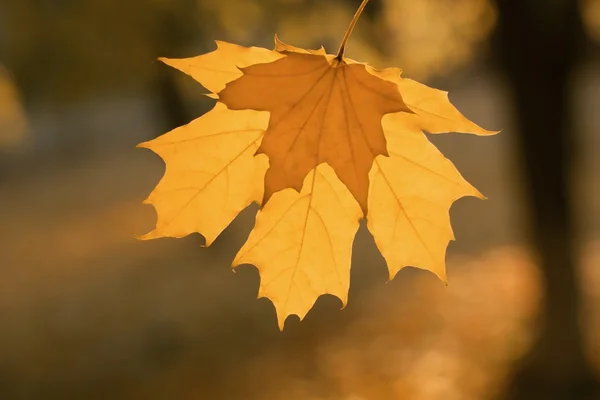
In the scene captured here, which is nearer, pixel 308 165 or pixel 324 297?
pixel 308 165

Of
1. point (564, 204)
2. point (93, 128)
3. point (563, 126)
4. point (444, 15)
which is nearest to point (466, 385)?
point (564, 204)

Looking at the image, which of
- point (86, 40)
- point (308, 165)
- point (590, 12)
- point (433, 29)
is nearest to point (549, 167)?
point (590, 12)

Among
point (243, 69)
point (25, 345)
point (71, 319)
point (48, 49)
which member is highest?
point (48, 49)

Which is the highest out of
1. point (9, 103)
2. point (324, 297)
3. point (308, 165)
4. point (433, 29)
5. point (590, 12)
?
point (433, 29)

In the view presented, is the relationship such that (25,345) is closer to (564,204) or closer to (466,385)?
(466,385)

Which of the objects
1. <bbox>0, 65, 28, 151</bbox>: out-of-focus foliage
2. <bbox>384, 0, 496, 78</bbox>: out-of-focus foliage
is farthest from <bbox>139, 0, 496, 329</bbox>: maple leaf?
<bbox>0, 65, 28, 151</bbox>: out-of-focus foliage

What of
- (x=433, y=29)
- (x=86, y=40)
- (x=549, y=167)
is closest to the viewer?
(x=549, y=167)

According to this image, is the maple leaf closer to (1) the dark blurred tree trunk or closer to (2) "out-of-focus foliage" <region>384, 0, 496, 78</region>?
(1) the dark blurred tree trunk

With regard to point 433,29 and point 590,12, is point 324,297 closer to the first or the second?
point 433,29
